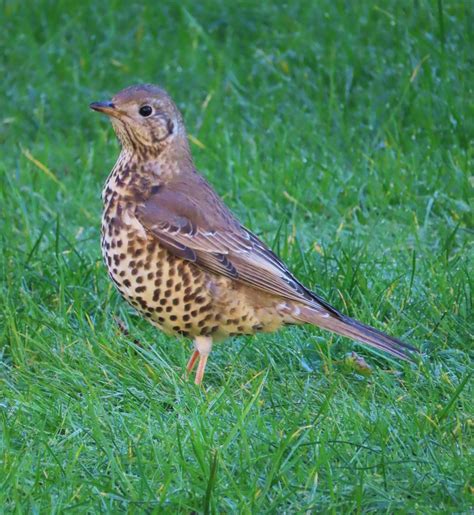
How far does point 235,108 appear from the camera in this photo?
27.5 ft

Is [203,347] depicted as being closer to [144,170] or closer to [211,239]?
[211,239]

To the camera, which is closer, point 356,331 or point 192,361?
point 356,331

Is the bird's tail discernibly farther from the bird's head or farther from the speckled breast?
the bird's head

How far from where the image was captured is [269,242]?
688 cm

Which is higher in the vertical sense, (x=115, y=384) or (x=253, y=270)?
(x=253, y=270)

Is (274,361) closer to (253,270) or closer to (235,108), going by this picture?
(253,270)

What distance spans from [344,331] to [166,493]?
1.37 metres

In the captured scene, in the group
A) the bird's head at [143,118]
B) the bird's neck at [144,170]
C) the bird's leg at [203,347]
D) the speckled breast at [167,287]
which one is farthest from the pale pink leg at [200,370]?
the bird's head at [143,118]

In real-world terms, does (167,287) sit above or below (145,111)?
below

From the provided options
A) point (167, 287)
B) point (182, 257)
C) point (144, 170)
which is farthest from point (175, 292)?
point (144, 170)

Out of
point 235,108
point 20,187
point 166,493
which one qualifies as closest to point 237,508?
point 166,493

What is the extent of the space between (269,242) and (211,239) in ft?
4.65

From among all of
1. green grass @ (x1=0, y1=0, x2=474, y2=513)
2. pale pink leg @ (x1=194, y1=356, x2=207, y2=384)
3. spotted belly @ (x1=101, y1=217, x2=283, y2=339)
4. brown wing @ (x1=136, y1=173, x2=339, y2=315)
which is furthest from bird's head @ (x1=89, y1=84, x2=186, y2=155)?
pale pink leg @ (x1=194, y1=356, x2=207, y2=384)

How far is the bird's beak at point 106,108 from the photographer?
549cm
